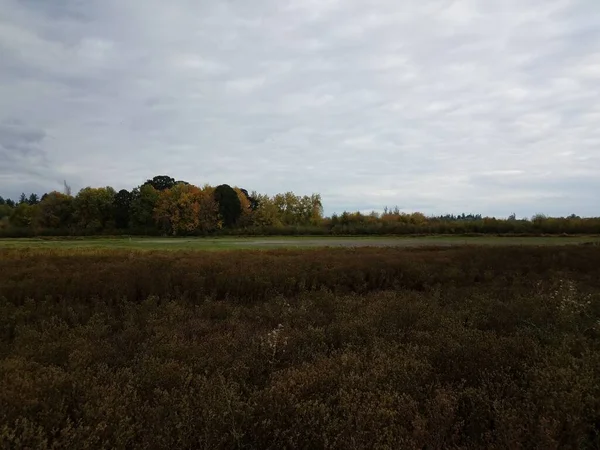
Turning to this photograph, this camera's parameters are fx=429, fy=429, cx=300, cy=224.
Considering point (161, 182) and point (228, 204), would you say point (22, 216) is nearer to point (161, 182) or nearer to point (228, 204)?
point (161, 182)

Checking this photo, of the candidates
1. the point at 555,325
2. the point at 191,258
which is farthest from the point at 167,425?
the point at 191,258

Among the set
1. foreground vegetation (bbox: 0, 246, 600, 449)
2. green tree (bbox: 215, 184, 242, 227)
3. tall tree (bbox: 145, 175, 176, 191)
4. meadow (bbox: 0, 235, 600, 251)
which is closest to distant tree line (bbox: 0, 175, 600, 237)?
green tree (bbox: 215, 184, 242, 227)

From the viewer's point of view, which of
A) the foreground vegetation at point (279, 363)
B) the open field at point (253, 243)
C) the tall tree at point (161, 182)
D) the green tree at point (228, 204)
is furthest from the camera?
the tall tree at point (161, 182)

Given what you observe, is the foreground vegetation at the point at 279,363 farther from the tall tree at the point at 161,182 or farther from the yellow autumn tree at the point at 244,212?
the tall tree at the point at 161,182

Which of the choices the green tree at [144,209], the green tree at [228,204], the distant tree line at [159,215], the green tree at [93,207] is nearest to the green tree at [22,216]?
the distant tree line at [159,215]

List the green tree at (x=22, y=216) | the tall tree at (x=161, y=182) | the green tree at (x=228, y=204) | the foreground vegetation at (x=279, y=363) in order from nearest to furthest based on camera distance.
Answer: the foreground vegetation at (x=279, y=363) → the green tree at (x=228, y=204) → the green tree at (x=22, y=216) → the tall tree at (x=161, y=182)

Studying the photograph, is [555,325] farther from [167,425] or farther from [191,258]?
[191,258]

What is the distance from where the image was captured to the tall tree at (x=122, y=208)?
8781cm

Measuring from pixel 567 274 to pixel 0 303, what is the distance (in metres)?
19.0

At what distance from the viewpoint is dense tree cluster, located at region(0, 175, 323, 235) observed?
267ft

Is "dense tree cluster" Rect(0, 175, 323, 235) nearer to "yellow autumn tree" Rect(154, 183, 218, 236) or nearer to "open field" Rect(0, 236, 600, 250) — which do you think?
"yellow autumn tree" Rect(154, 183, 218, 236)

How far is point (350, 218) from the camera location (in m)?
83.3

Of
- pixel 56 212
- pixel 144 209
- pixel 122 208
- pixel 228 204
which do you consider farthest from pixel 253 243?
pixel 56 212

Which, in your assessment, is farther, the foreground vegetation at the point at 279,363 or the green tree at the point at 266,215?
the green tree at the point at 266,215
